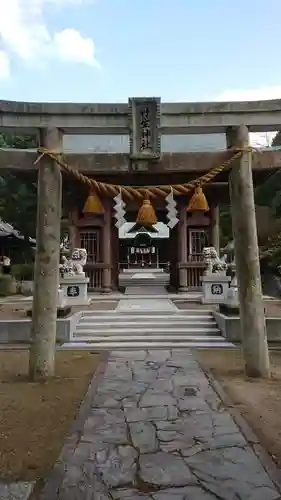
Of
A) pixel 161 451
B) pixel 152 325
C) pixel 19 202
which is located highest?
pixel 19 202

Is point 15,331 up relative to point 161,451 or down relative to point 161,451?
up

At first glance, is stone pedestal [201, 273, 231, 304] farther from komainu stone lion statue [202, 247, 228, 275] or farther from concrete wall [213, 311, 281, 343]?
concrete wall [213, 311, 281, 343]

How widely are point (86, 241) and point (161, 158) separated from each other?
12.4 metres

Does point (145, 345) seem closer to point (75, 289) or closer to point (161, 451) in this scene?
point (161, 451)

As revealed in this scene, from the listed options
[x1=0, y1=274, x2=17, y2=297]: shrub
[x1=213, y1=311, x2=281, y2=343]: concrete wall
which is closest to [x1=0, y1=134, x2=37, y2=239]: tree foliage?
[x1=0, y1=274, x2=17, y2=297]: shrub

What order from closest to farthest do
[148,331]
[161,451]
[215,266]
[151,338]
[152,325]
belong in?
[161,451] → [151,338] → [148,331] → [152,325] → [215,266]

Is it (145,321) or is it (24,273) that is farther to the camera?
(24,273)

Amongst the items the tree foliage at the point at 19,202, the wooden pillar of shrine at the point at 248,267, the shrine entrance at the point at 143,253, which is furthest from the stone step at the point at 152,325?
the shrine entrance at the point at 143,253

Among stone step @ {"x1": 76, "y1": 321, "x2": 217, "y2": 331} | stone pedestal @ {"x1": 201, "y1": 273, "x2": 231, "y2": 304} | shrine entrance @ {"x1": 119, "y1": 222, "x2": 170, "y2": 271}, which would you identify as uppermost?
shrine entrance @ {"x1": 119, "y1": 222, "x2": 170, "y2": 271}

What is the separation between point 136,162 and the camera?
24.2 feet

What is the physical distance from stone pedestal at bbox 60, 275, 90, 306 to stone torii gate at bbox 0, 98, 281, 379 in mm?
8157

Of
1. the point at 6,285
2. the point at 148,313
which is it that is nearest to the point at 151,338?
the point at 148,313

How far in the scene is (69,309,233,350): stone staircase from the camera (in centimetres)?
1021

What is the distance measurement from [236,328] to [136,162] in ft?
16.1
